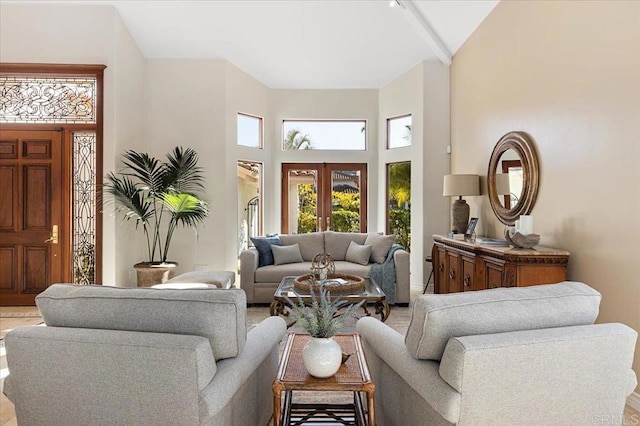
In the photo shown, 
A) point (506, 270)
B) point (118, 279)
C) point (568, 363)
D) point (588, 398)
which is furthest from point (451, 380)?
point (118, 279)

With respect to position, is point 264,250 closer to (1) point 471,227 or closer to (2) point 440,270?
(2) point 440,270

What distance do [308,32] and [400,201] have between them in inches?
121

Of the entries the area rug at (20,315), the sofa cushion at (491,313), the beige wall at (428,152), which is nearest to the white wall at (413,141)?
the beige wall at (428,152)

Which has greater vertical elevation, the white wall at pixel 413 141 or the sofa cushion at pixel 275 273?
the white wall at pixel 413 141

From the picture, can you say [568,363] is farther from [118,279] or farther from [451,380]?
[118,279]

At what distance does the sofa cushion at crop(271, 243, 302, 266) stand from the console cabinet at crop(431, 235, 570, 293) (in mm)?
1960

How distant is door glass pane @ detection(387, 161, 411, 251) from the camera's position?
691 centimetres

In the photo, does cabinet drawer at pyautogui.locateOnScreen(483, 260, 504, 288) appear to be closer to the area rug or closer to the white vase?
the white vase

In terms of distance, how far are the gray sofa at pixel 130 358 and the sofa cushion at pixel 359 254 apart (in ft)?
12.8

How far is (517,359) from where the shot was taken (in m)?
1.53

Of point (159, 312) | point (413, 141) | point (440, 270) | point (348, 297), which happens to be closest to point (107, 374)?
point (159, 312)

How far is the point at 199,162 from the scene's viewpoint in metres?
6.45

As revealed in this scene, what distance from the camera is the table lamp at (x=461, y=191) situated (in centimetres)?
511

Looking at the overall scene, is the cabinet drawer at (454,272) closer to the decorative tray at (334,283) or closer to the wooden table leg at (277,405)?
the decorative tray at (334,283)
